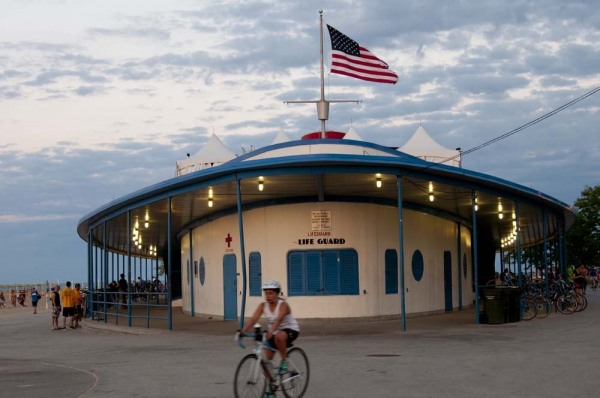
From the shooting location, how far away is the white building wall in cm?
2502

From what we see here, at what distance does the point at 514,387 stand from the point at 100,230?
26.8 m

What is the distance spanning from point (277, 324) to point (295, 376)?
734 millimetres

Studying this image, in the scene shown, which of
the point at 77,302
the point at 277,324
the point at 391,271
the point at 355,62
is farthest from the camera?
the point at 77,302

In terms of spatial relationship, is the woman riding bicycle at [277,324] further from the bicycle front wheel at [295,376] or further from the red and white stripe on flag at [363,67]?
the red and white stripe on flag at [363,67]

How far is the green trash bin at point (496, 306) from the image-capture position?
23.1 metres

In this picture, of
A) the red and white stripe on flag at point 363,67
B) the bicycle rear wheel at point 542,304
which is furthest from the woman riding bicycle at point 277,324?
the bicycle rear wheel at point 542,304

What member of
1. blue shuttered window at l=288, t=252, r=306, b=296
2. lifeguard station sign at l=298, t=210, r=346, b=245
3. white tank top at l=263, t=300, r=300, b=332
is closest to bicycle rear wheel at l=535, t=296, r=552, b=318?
lifeguard station sign at l=298, t=210, r=346, b=245

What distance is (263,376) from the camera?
10.4 m

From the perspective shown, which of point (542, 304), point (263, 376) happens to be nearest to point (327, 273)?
point (542, 304)

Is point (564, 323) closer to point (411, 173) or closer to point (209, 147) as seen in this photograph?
point (411, 173)

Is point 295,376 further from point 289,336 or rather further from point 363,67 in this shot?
point 363,67

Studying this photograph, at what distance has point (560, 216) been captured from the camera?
33.3 metres

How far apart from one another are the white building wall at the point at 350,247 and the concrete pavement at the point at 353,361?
1.17 metres

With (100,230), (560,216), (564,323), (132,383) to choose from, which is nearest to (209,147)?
(100,230)
